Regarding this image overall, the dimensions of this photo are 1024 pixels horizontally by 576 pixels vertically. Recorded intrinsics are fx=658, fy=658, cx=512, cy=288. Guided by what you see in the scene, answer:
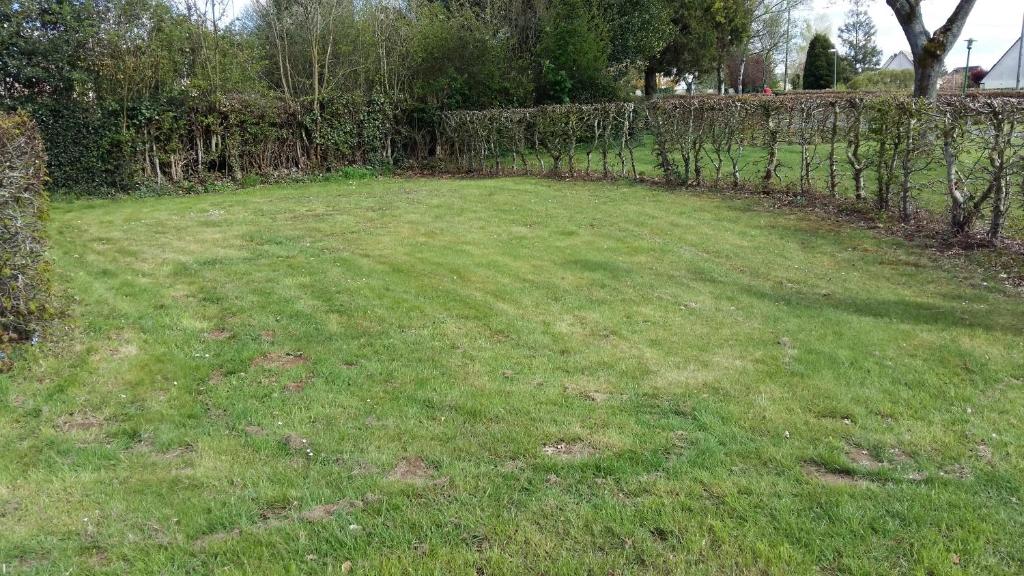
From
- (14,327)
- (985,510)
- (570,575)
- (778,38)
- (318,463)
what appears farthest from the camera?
(778,38)

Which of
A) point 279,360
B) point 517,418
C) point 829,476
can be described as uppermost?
point 279,360

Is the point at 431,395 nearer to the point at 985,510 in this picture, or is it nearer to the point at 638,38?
the point at 985,510

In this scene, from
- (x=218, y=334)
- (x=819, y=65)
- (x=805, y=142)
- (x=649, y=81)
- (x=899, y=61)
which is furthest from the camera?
(x=899, y=61)

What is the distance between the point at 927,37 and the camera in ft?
45.0

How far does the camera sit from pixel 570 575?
105 inches

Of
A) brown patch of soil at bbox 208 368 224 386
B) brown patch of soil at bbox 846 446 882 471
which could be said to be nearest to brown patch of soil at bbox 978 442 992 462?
brown patch of soil at bbox 846 446 882 471

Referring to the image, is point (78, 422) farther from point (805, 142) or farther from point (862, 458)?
point (805, 142)

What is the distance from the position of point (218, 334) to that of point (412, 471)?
3.00 meters

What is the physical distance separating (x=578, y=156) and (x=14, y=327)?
14.2m

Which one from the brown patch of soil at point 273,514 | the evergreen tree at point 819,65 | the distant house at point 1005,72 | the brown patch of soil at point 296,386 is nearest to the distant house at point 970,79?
the distant house at point 1005,72

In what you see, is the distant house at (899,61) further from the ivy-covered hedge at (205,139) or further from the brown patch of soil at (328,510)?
the brown patch of soil at (328,510)

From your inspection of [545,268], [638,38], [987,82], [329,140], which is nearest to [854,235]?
[545,268]

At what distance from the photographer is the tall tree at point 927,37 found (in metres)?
13.1

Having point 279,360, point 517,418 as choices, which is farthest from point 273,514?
point 279,360
